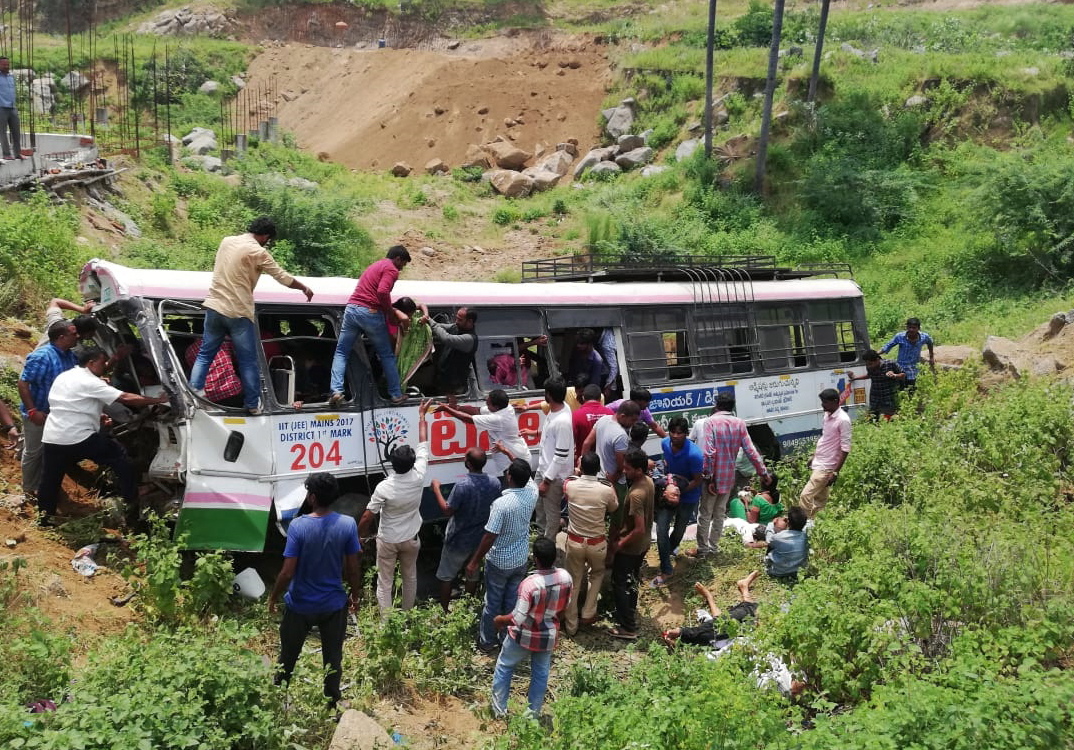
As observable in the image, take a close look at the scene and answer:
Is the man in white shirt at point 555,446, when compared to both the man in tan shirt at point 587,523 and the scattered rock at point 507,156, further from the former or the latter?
the scattered rock at point 507,156

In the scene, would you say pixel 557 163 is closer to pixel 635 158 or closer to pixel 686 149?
pixel 635 158


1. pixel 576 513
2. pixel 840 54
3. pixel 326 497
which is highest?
pixel 840 54

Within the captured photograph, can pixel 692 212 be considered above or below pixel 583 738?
above

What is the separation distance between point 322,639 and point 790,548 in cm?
434

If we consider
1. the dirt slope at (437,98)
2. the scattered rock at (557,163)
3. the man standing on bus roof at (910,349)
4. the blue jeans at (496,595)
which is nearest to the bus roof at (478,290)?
the man standing on bus roof at (910,349)

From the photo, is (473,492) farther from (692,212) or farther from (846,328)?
(692,212)

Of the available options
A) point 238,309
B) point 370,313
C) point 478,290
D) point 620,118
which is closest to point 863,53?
point 620,118

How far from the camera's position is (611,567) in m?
8.15

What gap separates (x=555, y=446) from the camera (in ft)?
27.8

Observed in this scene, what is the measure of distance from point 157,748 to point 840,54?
1230 inches

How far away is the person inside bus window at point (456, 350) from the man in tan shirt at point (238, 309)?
5.34 ft

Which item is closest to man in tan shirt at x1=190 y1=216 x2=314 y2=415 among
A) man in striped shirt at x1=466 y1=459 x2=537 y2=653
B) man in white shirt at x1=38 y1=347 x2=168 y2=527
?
man in white shirt at x1=38 y1=347 x2=168 y2=527

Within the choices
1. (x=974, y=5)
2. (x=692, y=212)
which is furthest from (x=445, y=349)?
(x=974, y=5)

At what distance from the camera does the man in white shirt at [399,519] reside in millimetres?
7113
